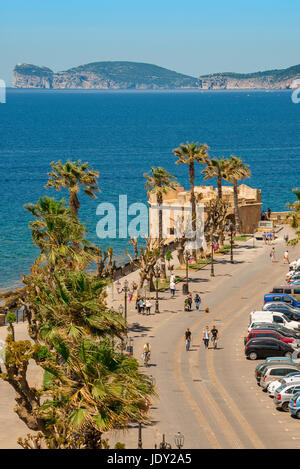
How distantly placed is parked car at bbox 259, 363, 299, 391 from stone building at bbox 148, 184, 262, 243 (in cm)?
3725

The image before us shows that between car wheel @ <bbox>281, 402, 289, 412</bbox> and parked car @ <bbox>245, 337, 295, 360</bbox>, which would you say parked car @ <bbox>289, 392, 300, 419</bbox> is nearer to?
car wheel @ <bbox>281, 402, 289, 412</bbox>

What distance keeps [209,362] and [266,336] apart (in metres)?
3.78

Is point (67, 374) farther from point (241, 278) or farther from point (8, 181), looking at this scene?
point (8, 181)

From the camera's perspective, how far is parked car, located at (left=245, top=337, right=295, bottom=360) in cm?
5006

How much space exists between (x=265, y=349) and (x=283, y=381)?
24.6 ft

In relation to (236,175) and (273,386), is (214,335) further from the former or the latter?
(236,175)

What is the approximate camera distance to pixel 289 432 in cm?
3769

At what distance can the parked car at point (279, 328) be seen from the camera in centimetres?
5269

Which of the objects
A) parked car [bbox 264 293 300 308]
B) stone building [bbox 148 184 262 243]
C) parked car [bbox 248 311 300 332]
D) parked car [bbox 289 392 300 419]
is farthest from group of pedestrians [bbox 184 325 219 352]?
stone building [bbox 148 184 262 243]

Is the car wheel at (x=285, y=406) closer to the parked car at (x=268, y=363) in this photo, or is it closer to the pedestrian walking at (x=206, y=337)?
the parked car at (x=268, y=363)

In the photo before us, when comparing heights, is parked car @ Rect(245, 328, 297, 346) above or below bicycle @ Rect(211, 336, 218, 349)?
above

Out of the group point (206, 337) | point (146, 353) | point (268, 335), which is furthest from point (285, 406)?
point (206, 337)

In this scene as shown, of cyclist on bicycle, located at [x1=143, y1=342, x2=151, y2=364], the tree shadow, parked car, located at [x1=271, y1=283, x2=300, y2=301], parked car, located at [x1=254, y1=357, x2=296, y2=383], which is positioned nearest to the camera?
parked car, located at [x1=254, y1=357, x2=296, y2=383]

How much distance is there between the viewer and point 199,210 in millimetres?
88750
